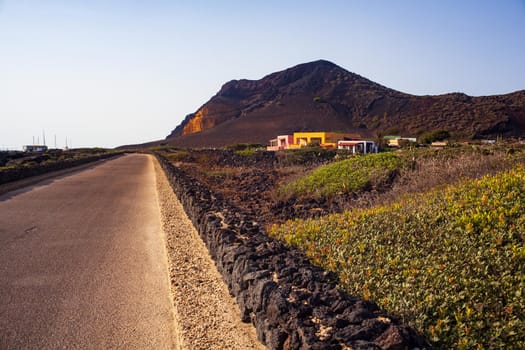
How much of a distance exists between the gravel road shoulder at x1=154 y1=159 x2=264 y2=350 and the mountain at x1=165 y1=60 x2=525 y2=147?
53043mm

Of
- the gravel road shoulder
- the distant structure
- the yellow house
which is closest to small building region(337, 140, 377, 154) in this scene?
the distant structure

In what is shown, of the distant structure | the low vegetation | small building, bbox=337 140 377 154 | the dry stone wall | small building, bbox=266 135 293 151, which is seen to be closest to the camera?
the dry stone wall

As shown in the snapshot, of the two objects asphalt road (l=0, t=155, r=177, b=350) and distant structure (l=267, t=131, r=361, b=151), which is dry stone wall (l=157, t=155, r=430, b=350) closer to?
asphalt road (l=0, t=155, r=177, b=350)

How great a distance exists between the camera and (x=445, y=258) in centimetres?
510

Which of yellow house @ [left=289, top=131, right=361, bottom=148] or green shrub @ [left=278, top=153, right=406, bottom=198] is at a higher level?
yellow house @ [left=289, top=131, right=361, bottom=148]

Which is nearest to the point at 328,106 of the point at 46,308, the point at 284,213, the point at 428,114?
the point at 428,114

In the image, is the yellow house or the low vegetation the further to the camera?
the yellow house

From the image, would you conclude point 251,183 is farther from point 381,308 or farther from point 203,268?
point 381,308

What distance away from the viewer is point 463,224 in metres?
5.88

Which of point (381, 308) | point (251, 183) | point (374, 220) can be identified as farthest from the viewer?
point (251, 183)

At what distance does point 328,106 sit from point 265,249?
103984mm

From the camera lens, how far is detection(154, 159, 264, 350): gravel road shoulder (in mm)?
4906

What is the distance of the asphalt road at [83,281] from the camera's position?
197 inches

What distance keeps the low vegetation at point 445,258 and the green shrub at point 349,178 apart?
5.22 meters
